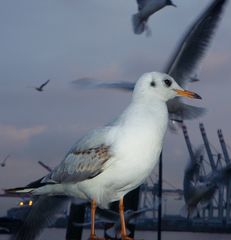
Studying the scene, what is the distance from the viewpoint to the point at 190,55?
301 inches

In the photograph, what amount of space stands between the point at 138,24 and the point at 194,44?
Result: 1.98m

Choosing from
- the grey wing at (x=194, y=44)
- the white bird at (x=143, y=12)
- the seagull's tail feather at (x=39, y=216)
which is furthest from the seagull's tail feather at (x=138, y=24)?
the seagull's tail feather at (x=39, y=216)

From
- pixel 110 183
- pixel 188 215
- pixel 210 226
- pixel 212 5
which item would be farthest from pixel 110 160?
pixel 210 226

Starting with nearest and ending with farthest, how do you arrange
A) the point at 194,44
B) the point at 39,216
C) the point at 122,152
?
the point at 122,152 < the point at 39,216 < the point at 194,44

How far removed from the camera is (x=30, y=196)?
14.4 feet

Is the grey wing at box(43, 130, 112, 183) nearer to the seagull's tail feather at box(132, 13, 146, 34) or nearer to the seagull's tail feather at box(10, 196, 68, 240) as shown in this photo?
the seagull's tail feather at box(10, 196, 68, 240)

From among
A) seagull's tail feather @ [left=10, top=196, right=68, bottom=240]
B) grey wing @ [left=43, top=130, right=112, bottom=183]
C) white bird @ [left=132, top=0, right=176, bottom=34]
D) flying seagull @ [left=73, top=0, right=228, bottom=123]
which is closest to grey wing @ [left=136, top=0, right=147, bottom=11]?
white bird @ [left=132, top=0, right=176, bottom=34]

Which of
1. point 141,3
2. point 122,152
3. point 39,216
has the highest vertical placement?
point 141,3

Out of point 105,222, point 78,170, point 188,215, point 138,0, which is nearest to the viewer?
point 78,170

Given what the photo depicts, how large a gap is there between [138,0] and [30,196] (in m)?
5.36

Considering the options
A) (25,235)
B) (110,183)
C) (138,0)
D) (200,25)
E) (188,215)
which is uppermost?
(138,0)

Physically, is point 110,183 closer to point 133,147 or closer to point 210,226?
point 133,147

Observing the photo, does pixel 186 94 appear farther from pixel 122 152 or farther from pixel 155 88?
pixel 122 152

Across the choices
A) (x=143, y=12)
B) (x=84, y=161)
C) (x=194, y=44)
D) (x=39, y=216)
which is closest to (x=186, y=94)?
(x=84, y=161)
